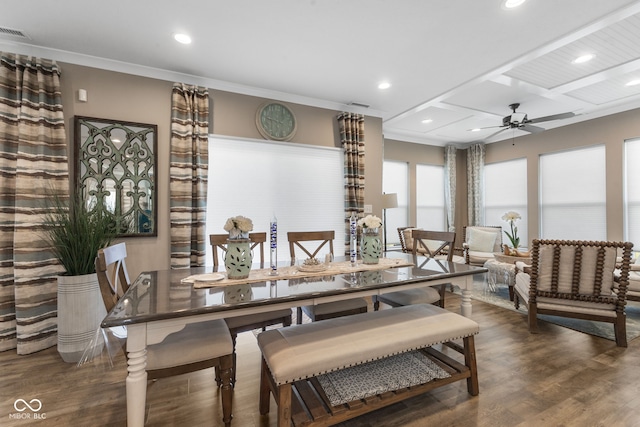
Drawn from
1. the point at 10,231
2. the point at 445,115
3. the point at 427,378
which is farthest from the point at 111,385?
the point at 445,115

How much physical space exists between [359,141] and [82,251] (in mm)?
3366

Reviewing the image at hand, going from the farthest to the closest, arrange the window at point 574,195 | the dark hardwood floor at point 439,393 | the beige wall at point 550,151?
the window at point 574,195, the beige wall at point 550,151, the dark hardwood floor at point 439,393

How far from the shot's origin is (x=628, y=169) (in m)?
4.25

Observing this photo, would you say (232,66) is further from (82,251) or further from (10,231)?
(10,231)

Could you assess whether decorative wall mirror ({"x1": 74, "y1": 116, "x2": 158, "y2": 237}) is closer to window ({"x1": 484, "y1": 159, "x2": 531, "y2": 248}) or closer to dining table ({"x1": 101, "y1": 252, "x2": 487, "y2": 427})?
dining table ({"x1": 101, "y1": 252, "x2": 487, "y2": 427})

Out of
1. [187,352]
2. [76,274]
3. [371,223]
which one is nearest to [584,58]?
[371,223]

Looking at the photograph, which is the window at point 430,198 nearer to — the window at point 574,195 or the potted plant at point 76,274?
the window at point 574,195

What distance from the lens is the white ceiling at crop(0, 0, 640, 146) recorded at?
7.14 ft

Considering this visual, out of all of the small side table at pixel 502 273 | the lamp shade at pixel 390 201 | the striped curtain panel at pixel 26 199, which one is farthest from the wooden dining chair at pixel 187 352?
the small side table at pixel 502 273

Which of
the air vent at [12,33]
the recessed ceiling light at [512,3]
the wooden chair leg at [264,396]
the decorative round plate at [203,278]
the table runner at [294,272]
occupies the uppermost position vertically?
the air vent at [12,33]

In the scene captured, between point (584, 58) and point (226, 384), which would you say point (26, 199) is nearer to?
point (226, 384)

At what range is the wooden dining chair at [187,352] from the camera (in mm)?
1432

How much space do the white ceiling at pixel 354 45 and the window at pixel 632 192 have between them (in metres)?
0.82

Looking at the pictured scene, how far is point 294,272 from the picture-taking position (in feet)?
6.66
